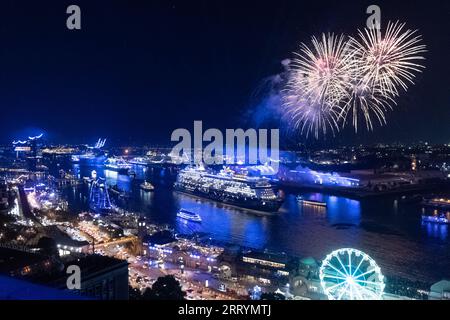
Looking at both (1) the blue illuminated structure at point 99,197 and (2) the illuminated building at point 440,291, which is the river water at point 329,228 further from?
(2) the illuminated building at point 440,291

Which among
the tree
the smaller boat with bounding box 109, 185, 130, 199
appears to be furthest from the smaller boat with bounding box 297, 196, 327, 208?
the tree

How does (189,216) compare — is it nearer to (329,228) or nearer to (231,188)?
Result: (329,228)

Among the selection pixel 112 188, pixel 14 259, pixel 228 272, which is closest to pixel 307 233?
pixel 228 272

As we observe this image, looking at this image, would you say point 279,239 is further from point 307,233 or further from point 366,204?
point 366,204

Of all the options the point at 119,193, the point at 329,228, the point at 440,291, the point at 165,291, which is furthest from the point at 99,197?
the point at 440,291

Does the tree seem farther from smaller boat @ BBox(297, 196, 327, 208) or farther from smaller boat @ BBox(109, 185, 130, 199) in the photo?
smaller boat @ BBox(109, 185, 130, 199)
